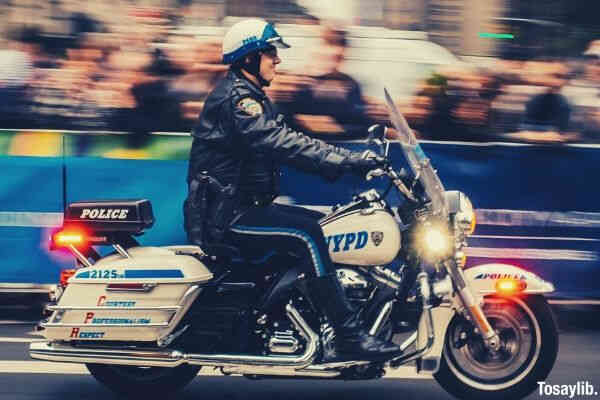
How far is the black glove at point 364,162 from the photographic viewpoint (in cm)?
552

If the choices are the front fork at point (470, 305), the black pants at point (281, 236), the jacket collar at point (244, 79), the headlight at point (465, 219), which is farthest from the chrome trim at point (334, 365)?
the jacket collar at point (244, 79)

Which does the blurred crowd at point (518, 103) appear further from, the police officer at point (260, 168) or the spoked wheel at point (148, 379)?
the spoked wheel at point (148, 379)

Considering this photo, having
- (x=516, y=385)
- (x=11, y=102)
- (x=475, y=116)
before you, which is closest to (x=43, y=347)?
(x=516, y=385)

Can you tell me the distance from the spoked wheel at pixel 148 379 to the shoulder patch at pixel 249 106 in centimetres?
130

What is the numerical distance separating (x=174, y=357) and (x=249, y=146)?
101 cm

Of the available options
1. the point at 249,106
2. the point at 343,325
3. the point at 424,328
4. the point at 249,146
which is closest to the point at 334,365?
the point at 343,325

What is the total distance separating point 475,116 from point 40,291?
3137 millimetres

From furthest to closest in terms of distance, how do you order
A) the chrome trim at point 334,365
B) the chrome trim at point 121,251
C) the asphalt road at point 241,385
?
the asphalt road at point 241,385 → the chrome trim at point 121,251 → the chrome trim at point 334,365

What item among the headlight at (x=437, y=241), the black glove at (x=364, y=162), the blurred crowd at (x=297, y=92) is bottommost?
the headlight at (x=437, y=241)

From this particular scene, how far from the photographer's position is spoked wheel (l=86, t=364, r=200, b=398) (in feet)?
20.1

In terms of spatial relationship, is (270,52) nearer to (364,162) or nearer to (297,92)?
(364,162)

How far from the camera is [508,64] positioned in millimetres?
8469

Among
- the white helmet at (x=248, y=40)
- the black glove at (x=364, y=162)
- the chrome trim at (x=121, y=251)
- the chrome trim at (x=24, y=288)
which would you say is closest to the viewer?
the black glove at (x=364, y=162)

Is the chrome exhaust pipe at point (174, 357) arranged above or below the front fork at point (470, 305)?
below
